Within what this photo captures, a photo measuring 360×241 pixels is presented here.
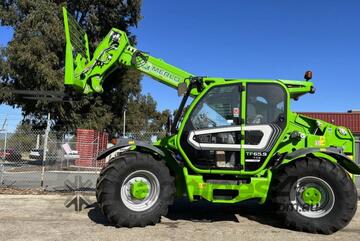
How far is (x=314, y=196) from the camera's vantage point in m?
7.67

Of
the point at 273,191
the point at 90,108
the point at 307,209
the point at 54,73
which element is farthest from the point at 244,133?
the point at 90,108

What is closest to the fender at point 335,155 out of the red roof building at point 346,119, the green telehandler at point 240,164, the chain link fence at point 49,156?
the green telehandler at point 240,164

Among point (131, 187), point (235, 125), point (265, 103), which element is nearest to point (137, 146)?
point (131, 187)

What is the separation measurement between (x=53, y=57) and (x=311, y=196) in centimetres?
2254

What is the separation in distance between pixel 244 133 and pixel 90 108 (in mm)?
23200

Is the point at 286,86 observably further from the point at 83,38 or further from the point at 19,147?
the point at 19,147

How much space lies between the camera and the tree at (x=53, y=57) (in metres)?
26.7

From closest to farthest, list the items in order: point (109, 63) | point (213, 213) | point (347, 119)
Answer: point (213, 213) < point (109, 63) < point (347, 119)

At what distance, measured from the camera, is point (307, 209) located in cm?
766

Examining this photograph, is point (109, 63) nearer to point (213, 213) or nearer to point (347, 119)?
point (213, 213)

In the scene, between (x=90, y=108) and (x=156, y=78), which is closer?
(x=156, y=78)

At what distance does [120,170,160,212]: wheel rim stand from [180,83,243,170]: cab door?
81cm

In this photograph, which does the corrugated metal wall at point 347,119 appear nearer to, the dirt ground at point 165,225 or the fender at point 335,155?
the dirt ground at point 165,225

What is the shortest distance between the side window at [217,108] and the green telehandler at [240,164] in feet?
0.06
